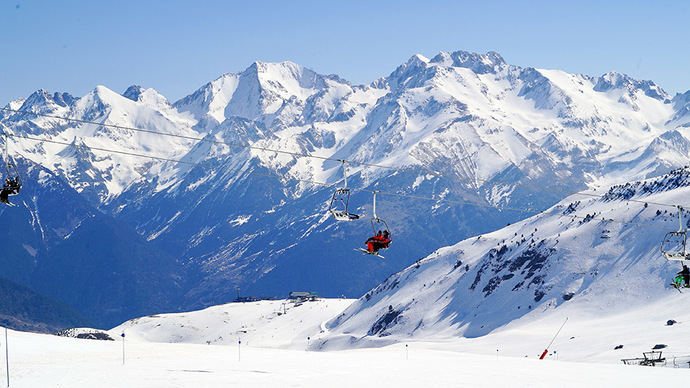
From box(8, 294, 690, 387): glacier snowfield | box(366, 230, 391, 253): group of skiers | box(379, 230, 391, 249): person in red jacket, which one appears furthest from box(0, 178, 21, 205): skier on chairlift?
box(379, 230, 391, 249): person in red jacket

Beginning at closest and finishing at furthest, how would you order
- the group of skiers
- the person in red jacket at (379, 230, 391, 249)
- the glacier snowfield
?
1. the glacier snowfield
2. the person in red jacket at (379, 230, 391, 249)
3. the group of skiers

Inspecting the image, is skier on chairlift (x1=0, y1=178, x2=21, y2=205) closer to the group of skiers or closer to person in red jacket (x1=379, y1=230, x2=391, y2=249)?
the group of skiers

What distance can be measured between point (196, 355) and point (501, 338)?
112370 millimetres

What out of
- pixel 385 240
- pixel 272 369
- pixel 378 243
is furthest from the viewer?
pixel 272 369

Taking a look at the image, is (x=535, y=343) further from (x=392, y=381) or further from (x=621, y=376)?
(x=392, y=381)

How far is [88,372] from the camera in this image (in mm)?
69312

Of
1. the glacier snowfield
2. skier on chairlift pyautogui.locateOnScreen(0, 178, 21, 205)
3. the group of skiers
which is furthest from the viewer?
the group of skiers

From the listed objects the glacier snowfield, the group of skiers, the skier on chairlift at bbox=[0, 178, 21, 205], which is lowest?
the glacier snowfield

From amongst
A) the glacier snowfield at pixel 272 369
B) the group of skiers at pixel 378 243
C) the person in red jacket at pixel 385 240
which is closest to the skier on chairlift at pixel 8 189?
the glacier snowfield at pixel 272 369

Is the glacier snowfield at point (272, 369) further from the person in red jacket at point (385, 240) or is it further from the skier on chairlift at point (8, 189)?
the skier on chairlift at point (8, 189)

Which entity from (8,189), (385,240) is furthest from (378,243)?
(8,189)

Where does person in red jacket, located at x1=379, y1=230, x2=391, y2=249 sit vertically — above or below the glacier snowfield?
above

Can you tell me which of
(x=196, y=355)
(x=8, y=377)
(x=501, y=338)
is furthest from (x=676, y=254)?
(x=501, y=338)

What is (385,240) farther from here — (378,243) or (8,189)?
(8,189)
